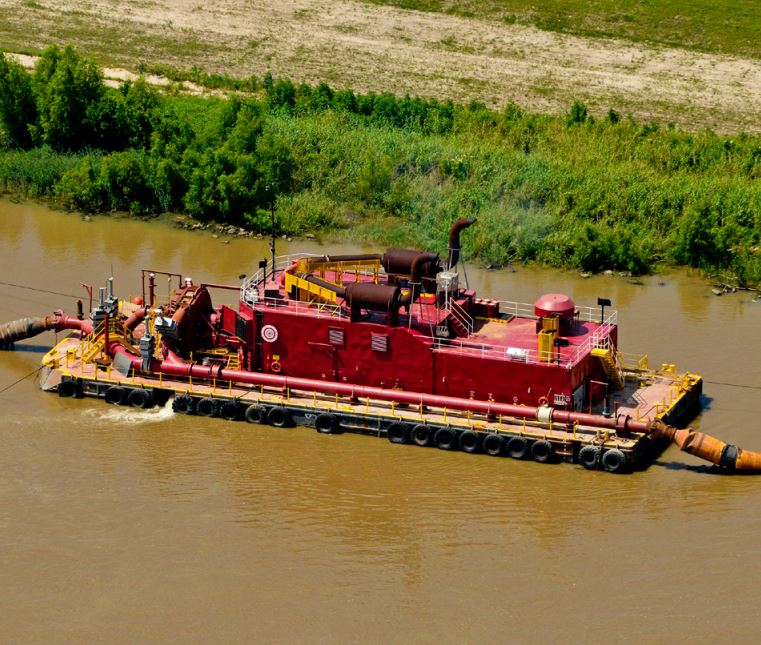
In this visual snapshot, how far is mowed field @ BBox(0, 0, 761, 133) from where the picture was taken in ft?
246

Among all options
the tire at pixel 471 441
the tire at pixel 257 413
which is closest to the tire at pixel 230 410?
the tire at pixel 257 413

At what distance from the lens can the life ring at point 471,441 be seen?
127 ft

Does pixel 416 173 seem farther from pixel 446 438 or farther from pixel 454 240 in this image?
pixel 446 438

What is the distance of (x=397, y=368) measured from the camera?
132 feet

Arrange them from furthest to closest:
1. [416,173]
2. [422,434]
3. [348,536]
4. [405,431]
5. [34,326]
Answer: [416,173]
[34,326]
[405,431]
[422,434]
[348,536]

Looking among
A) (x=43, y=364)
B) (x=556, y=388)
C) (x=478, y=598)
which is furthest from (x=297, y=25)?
(x=478, y=598)

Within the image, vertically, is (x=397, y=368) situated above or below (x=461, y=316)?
below

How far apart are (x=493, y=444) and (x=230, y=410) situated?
298 inches

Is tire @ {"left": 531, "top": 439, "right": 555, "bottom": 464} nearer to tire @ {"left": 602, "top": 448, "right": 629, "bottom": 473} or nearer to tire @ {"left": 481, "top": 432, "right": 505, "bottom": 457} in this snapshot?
tire @ {"left": 481, "top": 432, "right": 505, "bottom": 457}

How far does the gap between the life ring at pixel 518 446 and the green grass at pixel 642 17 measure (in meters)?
48.6

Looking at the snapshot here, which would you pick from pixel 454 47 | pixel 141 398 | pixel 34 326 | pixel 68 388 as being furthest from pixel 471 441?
pixel 454 47

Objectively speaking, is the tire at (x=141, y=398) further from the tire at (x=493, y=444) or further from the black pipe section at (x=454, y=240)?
the tire at (x=493, y=444)

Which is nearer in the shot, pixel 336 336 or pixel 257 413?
pixel 336 336

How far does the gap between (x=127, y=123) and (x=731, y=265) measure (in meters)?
28.3
